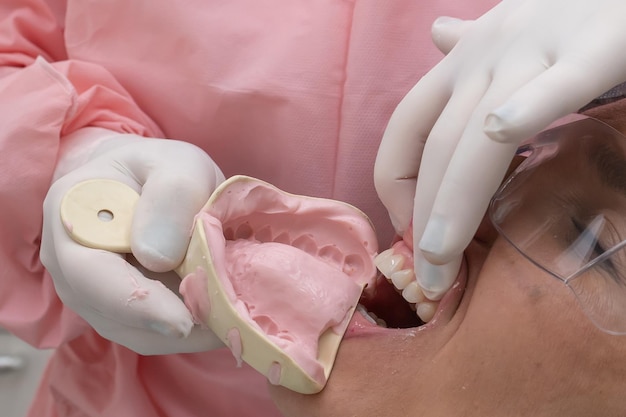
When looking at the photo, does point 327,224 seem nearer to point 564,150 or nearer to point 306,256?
point 306,256

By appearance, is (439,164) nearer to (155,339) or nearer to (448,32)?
(448,32)

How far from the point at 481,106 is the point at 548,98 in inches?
2.3

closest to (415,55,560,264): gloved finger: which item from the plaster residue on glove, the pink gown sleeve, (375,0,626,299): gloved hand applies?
(375,0,626,299): gloved hand

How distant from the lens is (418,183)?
53 centimetres

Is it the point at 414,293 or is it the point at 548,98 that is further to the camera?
the point at 414,293

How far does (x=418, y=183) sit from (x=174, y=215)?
20cm

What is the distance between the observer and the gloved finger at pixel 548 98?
42 centimetres

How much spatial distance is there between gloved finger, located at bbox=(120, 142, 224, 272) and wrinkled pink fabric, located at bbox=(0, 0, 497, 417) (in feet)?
0.39

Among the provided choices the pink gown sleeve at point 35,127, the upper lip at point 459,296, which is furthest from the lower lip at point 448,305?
the pink gown sleeve at point 35,127

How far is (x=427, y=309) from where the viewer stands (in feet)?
1.82

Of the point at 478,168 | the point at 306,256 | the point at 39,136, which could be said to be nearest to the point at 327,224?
the point at 306,256

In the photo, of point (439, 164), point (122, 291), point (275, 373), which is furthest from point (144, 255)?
point (439, 164)

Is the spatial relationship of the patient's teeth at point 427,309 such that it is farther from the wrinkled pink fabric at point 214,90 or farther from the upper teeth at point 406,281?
the wrinkled pink fabric at point 214,90

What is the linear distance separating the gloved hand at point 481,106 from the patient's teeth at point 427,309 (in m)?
0.02
